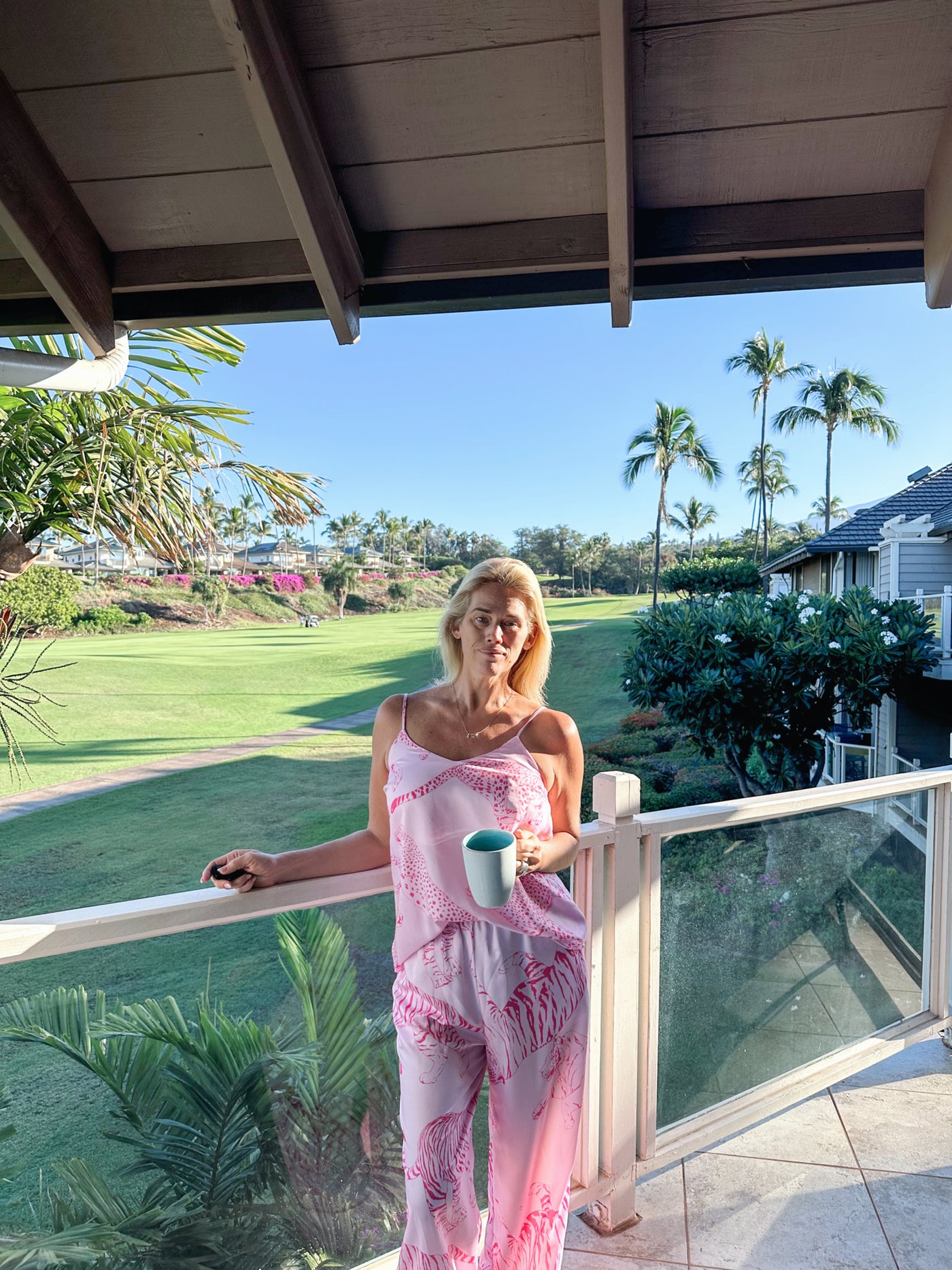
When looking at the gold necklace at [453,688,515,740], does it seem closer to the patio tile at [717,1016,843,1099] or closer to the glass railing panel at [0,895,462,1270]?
the glass railing panel at [0,895,462,1270]

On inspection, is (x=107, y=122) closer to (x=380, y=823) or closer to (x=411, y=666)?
(x=380, y=823)

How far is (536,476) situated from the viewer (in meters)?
51.1

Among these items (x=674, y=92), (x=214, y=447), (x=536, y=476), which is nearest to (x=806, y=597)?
(x=214, y=447)

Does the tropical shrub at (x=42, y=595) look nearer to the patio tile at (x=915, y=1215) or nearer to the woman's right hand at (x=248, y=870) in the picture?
the woman's right hand at (x=248, y=870)

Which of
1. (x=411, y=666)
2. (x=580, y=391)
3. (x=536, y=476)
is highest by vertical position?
(x=580, y=391)

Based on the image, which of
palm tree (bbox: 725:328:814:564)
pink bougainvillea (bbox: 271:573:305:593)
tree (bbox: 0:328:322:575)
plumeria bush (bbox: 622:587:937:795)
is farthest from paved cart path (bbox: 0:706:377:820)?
palm tree (bbox: 725:328:814:564)

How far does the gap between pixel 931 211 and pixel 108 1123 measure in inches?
70.1

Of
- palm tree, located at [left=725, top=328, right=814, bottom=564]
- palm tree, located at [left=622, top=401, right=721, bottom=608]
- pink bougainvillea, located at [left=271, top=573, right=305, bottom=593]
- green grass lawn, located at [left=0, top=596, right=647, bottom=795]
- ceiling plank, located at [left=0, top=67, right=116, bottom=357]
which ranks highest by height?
palm tree, located at [left=725, top=328, right=814, bottom=564]

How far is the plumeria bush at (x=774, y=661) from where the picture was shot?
827 centimetres

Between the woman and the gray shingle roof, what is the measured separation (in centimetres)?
1112

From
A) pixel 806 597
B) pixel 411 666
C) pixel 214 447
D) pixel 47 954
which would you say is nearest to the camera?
pixel 47 954

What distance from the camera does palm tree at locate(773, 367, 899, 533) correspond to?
28.8m

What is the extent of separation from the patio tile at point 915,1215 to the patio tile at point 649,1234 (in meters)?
0.42

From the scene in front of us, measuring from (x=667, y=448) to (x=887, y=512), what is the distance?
14.1 meters
